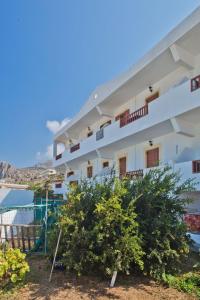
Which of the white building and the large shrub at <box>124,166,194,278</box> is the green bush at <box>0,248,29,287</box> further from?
the white building

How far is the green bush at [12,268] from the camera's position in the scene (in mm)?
5402

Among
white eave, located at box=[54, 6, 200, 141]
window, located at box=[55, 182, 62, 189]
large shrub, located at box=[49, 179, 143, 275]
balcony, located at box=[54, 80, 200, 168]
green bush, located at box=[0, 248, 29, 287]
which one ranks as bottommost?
green bush, located at box=[0, 248, 29, 287]

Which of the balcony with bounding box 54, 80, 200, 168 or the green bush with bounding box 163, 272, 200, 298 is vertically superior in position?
the balcony with bounding box 54, 80, 200, 168

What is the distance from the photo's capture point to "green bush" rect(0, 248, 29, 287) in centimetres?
540

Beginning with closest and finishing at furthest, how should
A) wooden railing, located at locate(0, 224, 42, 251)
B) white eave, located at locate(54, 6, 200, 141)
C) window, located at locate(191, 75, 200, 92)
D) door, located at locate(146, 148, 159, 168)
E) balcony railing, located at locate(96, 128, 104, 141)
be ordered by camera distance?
1. wooden railing, located at locate(0, 224, 42, 251)
2. window, located at locate(191, 75, 200, 92)
3. white eave, located at locate(54, 6, 200, 141)
4. door, located at locate(146, 148, 159, 168)
5. balcony railing, located at locate(96, 128, 104, 141)

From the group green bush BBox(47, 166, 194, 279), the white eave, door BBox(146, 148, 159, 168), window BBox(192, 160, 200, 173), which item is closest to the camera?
green bush BBox(47, 166, 194, 279)

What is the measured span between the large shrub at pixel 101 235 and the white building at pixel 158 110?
506cm

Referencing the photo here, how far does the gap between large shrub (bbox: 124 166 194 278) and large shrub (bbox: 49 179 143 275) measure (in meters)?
0.32

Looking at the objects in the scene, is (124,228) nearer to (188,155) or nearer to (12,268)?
(12,268)

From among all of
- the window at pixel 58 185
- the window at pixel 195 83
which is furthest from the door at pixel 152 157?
the window at pixel 58 185

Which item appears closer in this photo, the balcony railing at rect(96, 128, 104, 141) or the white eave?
the white eave

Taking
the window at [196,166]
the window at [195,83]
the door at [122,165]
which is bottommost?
the window at [196,166]

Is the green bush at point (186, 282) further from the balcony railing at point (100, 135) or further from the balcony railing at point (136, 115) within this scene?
the balcony railing at point (100, 135)

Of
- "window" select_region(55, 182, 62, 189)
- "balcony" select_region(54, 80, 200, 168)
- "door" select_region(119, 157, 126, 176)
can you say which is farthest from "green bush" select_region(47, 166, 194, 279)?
"window" select_region(55, 182, 62, 189)
